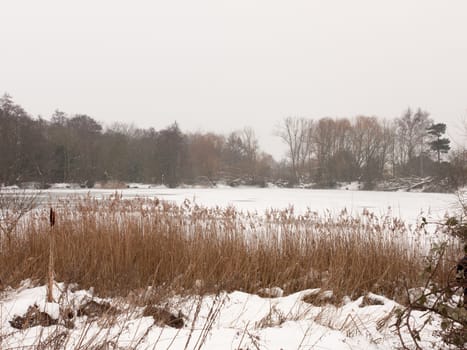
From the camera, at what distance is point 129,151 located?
4284 cm

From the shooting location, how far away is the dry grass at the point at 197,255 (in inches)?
161

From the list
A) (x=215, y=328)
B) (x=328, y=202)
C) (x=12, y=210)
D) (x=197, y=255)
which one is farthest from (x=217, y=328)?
(x=328, y=202)

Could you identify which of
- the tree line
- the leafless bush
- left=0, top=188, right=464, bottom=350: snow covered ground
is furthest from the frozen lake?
the tree line

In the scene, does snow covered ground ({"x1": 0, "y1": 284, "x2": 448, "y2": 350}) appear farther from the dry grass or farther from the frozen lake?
the frozen lake

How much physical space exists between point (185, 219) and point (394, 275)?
332 cm

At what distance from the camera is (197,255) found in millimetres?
4543

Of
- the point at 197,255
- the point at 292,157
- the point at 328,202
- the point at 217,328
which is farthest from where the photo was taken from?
the point at 292,157

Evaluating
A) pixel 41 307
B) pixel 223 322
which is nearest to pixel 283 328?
pixel 223 322

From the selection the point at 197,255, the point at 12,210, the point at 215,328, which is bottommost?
the point at 215,328

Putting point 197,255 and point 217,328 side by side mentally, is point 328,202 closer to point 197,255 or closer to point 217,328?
point 197,255

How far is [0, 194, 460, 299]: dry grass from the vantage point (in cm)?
409

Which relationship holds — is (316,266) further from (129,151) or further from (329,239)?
(129,151)

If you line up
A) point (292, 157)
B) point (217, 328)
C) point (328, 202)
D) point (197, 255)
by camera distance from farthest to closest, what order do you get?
1. point (292, 157)
2. point (328, 202)
3. point (197, 255)
4. point (217, 328)

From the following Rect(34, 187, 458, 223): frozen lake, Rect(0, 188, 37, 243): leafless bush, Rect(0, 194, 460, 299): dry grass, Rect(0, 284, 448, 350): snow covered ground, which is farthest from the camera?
Rect(34, 187, 458, 223): frozen lake
